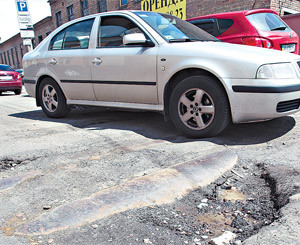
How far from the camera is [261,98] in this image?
3.01 meters

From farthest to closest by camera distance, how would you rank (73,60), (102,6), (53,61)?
(102,6) → (53,61) → (73,60)

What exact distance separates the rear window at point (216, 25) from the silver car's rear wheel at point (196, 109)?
134 inches

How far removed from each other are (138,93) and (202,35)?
1.23 m

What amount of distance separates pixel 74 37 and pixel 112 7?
12.8 metres

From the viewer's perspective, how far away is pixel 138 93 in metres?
3.85

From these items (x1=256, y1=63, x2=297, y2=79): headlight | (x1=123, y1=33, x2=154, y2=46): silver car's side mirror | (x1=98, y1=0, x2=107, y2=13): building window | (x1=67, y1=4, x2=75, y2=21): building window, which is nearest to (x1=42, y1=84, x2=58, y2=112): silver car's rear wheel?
(x1=123, y1=33, x2=154, y2=46): silver car's side mirror

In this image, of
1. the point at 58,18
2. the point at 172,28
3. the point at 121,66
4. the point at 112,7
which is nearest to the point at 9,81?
the point at 112,7

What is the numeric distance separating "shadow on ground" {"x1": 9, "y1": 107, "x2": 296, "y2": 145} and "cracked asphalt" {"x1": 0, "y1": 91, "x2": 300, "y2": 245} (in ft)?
0.08

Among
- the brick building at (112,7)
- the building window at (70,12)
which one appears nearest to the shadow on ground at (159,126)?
the brick building at (112,7)

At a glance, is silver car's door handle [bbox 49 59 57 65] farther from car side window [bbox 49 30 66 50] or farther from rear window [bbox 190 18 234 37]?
rear window [bbox 190 18 234 37]

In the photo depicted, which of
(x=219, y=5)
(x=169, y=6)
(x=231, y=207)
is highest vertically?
(x=169, y=6)

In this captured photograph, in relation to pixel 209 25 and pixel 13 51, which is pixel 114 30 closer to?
pixel 209 25

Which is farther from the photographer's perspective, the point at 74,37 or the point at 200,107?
the point at 74,37

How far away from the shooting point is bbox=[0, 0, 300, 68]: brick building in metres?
10.0
